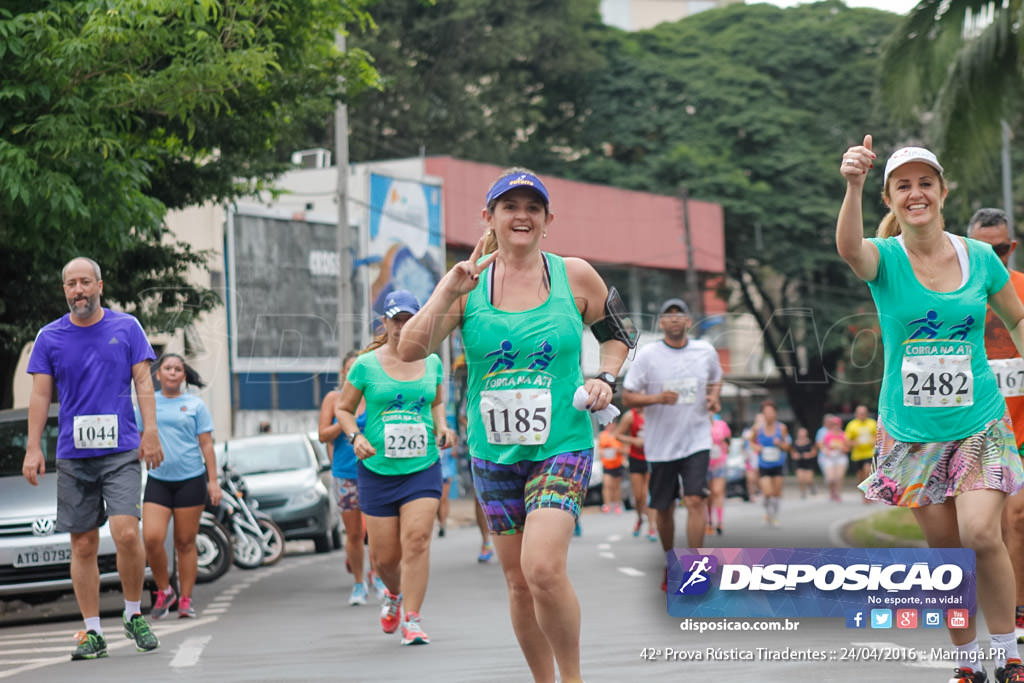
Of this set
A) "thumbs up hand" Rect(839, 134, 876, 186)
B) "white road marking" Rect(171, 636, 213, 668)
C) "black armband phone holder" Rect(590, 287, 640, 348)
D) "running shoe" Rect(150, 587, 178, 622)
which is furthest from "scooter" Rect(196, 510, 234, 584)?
"thumbs up hand" Rect(839, 134, 876, 186)

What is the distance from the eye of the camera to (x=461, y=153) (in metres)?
49.4

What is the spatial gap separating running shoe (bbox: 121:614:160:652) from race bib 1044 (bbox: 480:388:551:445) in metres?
4.39

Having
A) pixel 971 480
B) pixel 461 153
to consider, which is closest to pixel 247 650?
pixel 971 480

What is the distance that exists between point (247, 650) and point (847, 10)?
45.4 m

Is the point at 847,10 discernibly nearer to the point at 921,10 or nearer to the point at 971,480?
the point at 921,10

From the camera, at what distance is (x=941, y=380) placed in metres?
6.23

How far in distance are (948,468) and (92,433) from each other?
5.09 metres

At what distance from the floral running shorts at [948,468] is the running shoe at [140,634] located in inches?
193

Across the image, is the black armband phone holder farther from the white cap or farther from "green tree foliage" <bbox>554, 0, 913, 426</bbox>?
"green tree foliage" <bbox>554, 0, 913, 426</bbox>

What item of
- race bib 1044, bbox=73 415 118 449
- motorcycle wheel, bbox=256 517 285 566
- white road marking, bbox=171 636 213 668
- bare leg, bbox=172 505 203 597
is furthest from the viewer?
motorcycle wheel, bbox=256 517 285 566

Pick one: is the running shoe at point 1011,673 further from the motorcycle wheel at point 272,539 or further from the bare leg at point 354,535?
the motorcycle wheel at point 272,539

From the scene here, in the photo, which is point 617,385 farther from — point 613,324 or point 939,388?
point 939,388

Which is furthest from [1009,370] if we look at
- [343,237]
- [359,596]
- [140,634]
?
[343,237]

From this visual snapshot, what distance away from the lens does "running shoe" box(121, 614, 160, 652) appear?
376 inches
